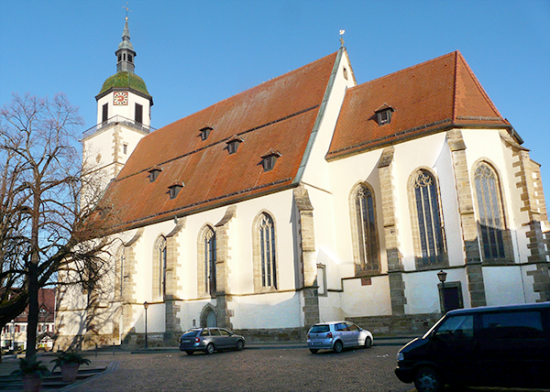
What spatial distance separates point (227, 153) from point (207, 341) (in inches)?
488

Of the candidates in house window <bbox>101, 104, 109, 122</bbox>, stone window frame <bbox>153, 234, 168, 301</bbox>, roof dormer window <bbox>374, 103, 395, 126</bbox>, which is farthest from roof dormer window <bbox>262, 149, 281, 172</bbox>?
house window <bbox>101, 104, 109, 122</bbox>

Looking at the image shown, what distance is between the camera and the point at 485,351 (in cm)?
759

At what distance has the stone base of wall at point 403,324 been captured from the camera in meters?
20.0

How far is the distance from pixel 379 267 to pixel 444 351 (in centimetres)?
1454

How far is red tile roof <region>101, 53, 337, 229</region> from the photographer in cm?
2514

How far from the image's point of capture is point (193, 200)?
2730 cm

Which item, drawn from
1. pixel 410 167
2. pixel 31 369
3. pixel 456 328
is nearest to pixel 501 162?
pixel 410 167

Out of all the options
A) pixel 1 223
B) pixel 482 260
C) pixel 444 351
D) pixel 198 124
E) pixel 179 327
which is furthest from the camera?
pixel 198 124

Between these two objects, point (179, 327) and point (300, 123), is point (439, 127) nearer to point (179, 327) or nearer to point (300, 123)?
point (300, 123)

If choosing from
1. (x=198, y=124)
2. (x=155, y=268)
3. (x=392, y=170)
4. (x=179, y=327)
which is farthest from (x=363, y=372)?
(x=198, y=124)

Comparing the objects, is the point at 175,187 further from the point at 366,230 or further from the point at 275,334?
the point at 366,230

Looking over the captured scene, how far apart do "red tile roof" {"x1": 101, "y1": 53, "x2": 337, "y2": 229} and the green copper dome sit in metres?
5.73

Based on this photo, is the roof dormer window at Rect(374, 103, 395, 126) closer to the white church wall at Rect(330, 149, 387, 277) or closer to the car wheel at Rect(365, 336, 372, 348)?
the white church wall at Rect(330, 149, 387, 277)

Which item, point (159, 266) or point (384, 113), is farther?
point (159, 266)
